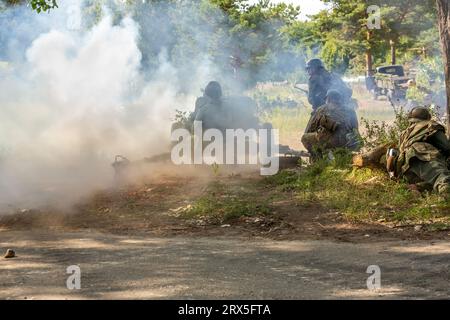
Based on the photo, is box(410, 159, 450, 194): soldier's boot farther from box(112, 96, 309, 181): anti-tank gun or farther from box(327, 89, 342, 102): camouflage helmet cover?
box(327, 89, 342, 102): camouflage helmet cover

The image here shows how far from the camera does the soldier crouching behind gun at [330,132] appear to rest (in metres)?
11.8

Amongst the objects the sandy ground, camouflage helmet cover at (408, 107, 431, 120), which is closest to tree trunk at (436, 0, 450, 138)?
camouflage helmet cover at (408, 107, 431, 120)

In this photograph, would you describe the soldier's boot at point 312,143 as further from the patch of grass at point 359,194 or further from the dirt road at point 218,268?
the dirt road at point 218,268

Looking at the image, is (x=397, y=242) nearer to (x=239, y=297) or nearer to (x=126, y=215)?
(x=239, y=297)

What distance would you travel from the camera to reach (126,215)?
9336 millimetres

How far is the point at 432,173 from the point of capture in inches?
352

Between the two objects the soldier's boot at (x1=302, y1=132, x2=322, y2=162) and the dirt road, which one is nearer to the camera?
the dirt road

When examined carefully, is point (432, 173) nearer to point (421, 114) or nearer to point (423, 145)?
point (423, 145)

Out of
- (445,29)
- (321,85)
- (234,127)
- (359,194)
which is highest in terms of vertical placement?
Result: (445,29)

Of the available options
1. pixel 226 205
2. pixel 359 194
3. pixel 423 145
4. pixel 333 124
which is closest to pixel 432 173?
pixel 423 145

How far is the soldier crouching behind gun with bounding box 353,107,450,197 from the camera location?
29.4 ft

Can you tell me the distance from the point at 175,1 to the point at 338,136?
12456 millimetres

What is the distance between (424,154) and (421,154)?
39 millimetres

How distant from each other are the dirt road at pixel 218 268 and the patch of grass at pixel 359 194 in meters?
1.19
